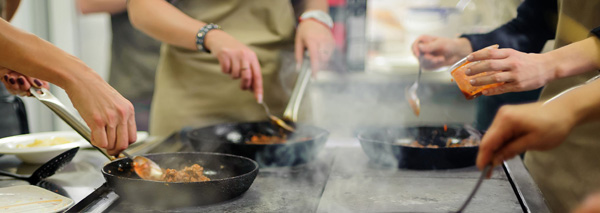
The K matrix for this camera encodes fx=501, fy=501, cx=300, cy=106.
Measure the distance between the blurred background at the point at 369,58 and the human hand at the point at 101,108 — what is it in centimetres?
247

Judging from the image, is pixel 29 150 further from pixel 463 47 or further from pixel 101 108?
pixel 463 47

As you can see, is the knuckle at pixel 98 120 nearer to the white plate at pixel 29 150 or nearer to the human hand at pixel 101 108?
the human hand at pixel 101 108

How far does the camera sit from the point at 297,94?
1808 mm

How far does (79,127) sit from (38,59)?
24cm

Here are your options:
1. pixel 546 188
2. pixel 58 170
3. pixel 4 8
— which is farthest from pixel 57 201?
pixel 546 188

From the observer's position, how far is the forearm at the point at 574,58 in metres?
1.13

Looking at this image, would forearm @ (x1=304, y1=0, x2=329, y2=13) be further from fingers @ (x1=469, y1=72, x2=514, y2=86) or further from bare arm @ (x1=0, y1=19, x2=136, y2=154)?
bare arm @ (x1=0, y1=19, x2=136, y2=154)

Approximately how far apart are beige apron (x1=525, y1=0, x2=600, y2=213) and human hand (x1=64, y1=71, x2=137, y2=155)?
1.15 metres

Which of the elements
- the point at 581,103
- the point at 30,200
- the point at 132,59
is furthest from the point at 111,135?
the point at 132,59

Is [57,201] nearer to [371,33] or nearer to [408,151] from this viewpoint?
[408,151]

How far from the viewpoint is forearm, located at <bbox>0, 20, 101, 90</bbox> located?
100 centimetres

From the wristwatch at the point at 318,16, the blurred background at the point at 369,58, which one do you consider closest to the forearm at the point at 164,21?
the wristwatch at the point at 318,16

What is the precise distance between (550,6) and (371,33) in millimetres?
2367

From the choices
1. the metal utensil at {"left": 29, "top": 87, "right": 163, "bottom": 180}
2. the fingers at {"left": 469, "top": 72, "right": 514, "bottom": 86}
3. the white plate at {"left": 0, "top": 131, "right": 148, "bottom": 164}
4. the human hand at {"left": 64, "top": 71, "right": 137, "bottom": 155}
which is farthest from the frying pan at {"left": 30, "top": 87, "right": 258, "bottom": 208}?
the fingers at {"left": 469, "top": 72, "right": 514, "bottom": 86}
